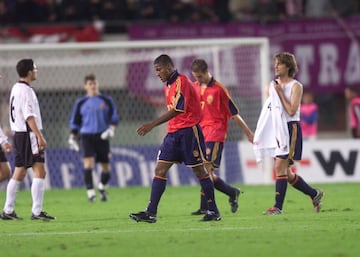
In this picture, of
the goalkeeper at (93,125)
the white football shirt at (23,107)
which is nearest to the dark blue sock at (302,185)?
the white football shirt at (23,107)

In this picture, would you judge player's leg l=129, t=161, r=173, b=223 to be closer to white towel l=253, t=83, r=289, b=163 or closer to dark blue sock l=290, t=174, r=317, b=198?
white towel l=253, t=83, r=289, b=163

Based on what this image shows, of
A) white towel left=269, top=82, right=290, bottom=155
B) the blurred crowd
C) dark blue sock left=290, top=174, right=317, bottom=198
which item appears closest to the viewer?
white towel left=269, top=82, right=290, bottom=155

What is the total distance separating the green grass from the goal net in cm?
534

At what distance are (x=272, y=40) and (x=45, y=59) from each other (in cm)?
510

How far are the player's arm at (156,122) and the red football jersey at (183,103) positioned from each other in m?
0.07

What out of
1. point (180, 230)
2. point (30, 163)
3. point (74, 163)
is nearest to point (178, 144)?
point (180, 230)

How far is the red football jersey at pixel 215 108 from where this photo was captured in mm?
14461

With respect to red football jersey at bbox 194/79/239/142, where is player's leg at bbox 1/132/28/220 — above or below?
below

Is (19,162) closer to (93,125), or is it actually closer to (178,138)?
(178,138)

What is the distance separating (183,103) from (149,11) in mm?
13138

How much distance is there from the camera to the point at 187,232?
11.5 meters

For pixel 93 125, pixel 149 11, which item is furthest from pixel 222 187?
pixel 149 11

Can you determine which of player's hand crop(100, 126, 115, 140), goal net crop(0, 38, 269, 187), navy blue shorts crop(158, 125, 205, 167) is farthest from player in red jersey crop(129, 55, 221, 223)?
goal net crop(0, 38, 269, 187)

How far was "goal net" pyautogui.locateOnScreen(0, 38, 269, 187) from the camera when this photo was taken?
72.2ft
